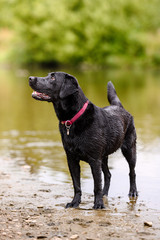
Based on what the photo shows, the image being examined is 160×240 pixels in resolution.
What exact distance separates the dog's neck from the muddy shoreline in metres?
1.14

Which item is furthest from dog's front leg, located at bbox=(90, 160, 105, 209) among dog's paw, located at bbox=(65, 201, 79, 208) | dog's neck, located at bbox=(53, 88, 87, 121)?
dog's neck, located at bbox=(53, 88, 87, 121)

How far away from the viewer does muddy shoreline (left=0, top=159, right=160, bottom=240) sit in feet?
15.1

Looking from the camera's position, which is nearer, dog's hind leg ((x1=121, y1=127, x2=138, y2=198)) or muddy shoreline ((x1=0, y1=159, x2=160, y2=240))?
muddy shoreline ((x1=0, y1=159, x2=160, y2=240))

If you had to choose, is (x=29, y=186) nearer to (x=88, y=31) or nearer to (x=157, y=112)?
(x=157, y=112)

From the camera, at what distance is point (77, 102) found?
5.48 m

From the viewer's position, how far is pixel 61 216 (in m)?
5.24

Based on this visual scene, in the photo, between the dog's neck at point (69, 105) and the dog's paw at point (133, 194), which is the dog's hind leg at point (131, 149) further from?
the dog's neck at point (69, 105)

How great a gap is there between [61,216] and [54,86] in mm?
1498

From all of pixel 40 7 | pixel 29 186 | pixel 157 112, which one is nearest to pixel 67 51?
pixel 40 7

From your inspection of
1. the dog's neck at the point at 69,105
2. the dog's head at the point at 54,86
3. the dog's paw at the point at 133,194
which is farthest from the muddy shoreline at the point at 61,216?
the dog's head at the point at 54,86

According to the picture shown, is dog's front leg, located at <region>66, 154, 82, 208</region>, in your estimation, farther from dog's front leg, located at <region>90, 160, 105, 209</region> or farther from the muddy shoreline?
dog's front leg, located at <region>90, 160, 105, 209</region>

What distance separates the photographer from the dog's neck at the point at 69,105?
215 inches

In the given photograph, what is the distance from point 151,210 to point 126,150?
1.14 m

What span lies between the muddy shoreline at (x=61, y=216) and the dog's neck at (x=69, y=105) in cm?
114
